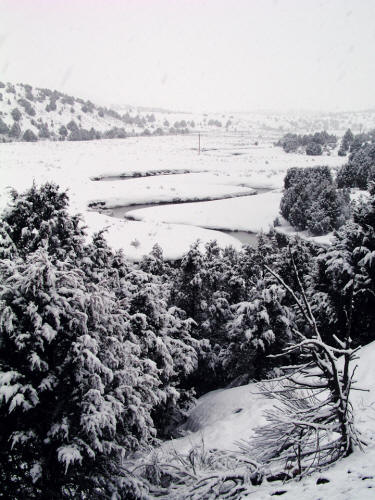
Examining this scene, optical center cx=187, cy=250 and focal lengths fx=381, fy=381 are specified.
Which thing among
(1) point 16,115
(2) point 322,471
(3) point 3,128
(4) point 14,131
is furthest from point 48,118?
(2) point 322,471

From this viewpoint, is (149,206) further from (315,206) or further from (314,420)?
(314,420)

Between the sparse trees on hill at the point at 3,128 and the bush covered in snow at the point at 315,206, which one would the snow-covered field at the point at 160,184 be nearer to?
the bush covered in snow at the point at 315,206

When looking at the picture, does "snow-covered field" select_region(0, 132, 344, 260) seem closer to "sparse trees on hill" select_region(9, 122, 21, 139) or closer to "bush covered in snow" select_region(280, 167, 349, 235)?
"bush covered in snow" select_region(280, 167, 349, 235)

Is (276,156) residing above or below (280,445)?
above

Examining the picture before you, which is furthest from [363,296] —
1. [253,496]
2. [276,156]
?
[276,156]

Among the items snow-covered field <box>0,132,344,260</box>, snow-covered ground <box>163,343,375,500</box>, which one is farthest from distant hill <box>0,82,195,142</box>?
snow-covered ground <box>163,343,375,500</box>

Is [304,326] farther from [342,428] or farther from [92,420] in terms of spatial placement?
[342,428]
